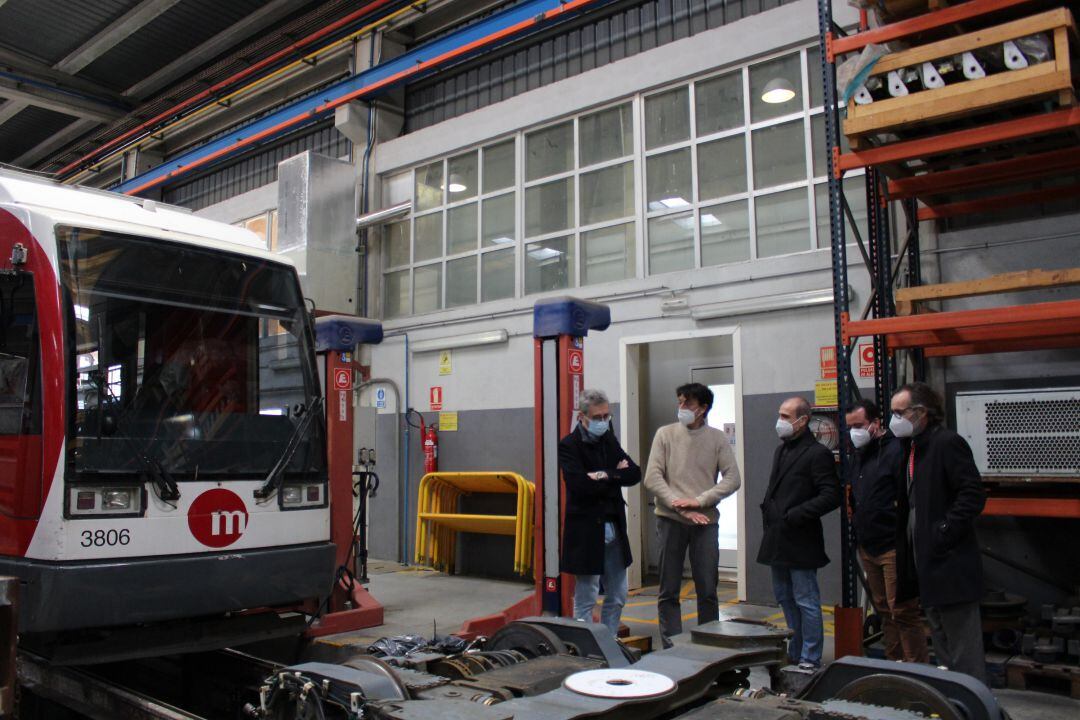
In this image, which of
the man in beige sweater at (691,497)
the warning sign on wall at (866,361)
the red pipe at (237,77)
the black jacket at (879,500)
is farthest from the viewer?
the red pipe at (237,77)

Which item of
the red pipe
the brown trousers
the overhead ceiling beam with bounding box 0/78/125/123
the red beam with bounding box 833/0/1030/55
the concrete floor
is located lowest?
the concrete floor

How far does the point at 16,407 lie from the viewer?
13.8ft

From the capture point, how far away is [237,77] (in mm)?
12914

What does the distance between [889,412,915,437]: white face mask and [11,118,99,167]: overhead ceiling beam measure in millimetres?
16344

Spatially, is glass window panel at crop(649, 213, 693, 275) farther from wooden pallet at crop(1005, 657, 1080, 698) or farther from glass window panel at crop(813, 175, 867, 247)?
wooden pallet at crop(1005, 657, 1080, 698)

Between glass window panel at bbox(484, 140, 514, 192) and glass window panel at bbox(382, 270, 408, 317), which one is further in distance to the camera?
Answer: glass window panel at bbox(382, 270, 408, 317)

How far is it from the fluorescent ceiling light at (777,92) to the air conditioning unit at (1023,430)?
327 centimetres

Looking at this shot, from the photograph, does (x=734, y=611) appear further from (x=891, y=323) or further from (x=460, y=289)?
(x=460, y=289)

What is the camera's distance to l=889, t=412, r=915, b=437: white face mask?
423 centimetres

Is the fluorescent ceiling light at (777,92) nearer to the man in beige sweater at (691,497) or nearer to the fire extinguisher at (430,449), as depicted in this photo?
the man in beige sweater at (691,497)

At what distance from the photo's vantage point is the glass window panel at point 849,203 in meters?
7.25

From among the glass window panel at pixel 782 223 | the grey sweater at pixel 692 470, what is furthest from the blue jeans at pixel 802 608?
the glass window panel at pixel 782 223

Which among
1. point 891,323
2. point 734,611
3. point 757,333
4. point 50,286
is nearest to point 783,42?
point 757,333

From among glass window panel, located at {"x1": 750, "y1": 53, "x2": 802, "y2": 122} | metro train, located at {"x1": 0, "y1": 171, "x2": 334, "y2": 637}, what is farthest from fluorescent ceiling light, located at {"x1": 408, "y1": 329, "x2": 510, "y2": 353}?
metro train, located at {"x1": 0, "y1": 171, "x2": 334, "y2": 637}
